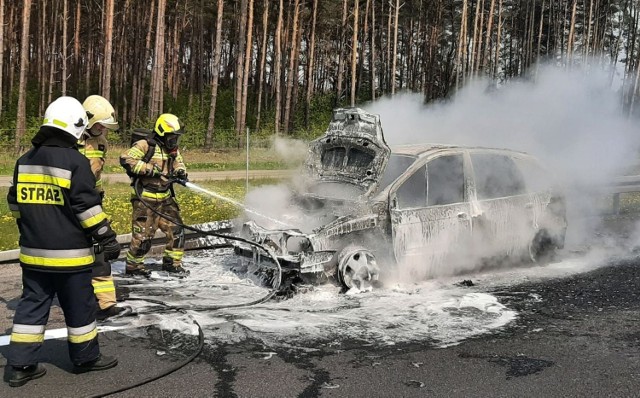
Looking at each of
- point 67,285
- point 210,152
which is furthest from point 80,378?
point 210,152

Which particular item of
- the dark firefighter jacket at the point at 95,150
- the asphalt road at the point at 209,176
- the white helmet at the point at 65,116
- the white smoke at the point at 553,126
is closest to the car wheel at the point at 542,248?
the white smoke at the point at 553,126

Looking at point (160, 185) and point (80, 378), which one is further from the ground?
point (160, 185)

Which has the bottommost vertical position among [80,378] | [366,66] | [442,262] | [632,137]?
[80,378]

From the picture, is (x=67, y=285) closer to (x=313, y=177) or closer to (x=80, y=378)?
(x=80, y=378)

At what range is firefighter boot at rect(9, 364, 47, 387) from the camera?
3.93 m

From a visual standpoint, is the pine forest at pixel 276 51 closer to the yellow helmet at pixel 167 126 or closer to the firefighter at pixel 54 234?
the yellow helmet at pixel 167 126

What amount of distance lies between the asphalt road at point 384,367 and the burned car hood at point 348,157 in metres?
2.52

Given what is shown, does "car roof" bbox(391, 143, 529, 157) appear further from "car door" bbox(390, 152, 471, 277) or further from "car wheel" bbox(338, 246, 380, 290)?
"car wheel" bbox(338, 246, 380, 290)

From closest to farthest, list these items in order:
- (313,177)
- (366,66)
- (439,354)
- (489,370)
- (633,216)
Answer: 1. (489,370)
2. (439,354)
3. (313,177)
4. (633,216)
5. (366,66)

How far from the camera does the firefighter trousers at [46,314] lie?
13.0ft

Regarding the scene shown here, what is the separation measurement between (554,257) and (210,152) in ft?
67.6

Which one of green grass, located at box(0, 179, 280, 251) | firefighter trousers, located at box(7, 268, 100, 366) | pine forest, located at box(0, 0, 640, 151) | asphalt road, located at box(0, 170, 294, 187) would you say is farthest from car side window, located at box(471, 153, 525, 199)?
pine forest, located at box(0, 0, 640, 151)

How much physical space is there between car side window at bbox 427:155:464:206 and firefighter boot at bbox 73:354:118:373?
438cm

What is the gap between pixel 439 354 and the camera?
4.65 meters
